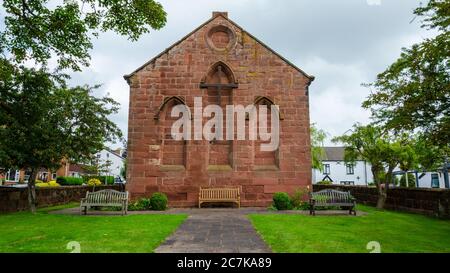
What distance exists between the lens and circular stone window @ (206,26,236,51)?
16688 millimetres

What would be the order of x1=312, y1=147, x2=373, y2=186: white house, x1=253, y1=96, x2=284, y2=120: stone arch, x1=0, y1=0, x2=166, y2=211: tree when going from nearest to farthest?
x1=0, y1=0, x2=166, y2=211: tree < x1=253, y1=96, x2=284, y2=120: stone arch < x1=312, y1=147, x2=373, y2=186: white house

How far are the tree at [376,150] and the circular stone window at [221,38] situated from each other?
7.21 m

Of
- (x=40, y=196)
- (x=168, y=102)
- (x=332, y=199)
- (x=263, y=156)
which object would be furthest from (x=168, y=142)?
(x=332, y=199)

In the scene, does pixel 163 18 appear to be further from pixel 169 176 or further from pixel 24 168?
pixel 24 168

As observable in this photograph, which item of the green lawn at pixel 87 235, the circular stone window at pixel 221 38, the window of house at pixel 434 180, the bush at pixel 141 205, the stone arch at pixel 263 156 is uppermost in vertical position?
the circular stone window at pixel 221 38

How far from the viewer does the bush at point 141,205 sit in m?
14.0

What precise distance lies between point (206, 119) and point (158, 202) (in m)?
4.59

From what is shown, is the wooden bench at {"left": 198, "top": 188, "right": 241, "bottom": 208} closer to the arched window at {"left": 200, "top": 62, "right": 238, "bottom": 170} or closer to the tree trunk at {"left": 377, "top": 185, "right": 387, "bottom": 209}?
the arched window at {"left": 200, "top": 62, "right": 238, "bottom": 170}

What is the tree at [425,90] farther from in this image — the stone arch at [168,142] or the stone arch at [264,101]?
the stone arch at [168,142]

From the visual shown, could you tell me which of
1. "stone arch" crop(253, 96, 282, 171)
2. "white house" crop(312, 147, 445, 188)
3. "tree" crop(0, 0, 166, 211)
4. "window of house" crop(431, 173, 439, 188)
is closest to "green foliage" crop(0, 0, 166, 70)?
"tree" crop(0, 0, 166, 211)

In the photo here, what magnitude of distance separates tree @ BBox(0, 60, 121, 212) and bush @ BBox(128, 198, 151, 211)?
3140 mm

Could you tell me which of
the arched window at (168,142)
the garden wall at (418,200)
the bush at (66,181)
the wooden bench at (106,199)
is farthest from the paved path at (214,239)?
the bush at (66,181)

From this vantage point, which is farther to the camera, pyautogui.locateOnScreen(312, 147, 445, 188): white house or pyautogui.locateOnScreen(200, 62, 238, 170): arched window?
pyautogui.locateOnScreen(312, 147, 445, 188): white house

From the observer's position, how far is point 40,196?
16.9 meters
